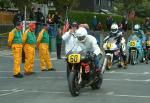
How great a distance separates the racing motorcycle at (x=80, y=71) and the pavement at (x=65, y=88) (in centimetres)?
26

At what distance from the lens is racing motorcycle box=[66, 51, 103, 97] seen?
13890mm

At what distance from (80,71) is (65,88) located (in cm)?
169

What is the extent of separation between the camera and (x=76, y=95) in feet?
46.1

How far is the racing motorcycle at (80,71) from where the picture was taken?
547 inches

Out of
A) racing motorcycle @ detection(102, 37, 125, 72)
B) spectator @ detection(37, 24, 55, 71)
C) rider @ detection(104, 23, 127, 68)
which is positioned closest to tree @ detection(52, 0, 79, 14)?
rider @ detection(104, 23, 127, 68)

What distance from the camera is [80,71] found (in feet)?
46.7

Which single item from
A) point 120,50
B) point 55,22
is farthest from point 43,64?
point 55,22

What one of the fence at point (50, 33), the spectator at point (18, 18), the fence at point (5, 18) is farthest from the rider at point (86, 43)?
the fence at point (5, 18)

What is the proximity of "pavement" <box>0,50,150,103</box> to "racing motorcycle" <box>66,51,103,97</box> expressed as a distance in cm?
26

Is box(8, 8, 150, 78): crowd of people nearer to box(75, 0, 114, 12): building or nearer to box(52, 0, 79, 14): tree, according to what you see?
box(52, 0, 79, 14): tree

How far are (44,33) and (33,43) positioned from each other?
134 cm

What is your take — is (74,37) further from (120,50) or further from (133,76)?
(120,50)

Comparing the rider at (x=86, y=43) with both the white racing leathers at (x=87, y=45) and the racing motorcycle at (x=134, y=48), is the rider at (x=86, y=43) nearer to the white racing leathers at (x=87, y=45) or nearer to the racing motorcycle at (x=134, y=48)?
the white racing leathers at (x=87, y=45)

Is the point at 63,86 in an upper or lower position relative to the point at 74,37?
lower
